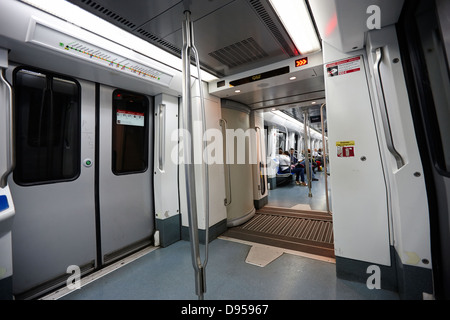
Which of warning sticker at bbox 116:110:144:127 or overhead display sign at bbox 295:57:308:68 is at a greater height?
overhead display sign at bbox 295:57:308:68

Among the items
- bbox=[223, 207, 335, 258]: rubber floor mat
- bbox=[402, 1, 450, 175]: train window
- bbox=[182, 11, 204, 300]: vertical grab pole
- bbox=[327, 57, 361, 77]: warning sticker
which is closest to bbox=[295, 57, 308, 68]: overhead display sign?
bbox=[327, 57, 361, 77]: warning sticker

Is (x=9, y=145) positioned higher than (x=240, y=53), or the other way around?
(x=240, y=53)

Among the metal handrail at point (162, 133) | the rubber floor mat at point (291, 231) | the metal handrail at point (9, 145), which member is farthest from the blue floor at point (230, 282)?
the metal handrail at point (162, 133)

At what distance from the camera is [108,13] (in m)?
1.66

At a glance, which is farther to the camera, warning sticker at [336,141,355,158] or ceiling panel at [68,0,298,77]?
warning sticker at [336,141,355,158]

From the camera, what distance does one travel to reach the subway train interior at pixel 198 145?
5.06 ft

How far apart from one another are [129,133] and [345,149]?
3063mm

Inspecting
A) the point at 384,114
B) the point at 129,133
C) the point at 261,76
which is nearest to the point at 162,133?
the point at 129,133

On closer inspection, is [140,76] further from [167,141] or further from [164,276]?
[164,276]

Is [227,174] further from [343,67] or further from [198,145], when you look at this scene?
[343,67]

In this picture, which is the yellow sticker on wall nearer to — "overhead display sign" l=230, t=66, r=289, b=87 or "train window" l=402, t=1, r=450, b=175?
"train window" l=402, t=1, r=450, b=175

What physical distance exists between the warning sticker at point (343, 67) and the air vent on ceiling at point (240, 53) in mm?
848

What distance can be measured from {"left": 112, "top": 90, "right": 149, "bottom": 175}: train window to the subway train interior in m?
0.02

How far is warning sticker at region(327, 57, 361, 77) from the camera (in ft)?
6.79
